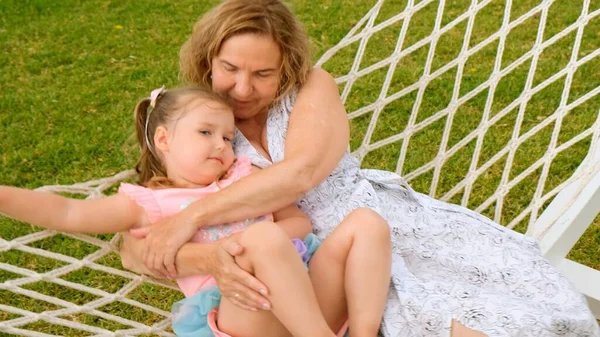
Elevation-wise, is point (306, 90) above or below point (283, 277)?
above

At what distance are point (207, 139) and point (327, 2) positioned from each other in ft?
11.4

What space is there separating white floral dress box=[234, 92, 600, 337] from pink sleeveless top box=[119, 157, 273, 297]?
0.18 meters

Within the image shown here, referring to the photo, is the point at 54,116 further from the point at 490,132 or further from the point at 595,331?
the point at 595,331

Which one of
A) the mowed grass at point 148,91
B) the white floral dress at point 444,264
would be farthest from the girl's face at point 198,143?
the mowed grass at point 148,91

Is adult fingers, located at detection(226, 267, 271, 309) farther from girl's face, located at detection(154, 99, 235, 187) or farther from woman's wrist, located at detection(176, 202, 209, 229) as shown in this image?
girl's face, located at detection(154, 99, 235, 187)

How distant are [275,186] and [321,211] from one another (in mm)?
197

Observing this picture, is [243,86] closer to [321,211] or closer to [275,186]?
[275,186]

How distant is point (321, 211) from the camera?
186 centimetres

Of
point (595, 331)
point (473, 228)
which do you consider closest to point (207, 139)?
point (473, 228)

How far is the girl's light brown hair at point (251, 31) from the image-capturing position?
70.5 inches

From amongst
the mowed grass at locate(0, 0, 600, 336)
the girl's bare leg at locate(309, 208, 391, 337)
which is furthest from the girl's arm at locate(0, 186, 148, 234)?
the mowed grass at locate(0, 0, 600, 336)

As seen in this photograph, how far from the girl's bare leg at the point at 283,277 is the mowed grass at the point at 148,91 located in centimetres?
75

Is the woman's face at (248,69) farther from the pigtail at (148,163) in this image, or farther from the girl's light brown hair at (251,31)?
the pigtail at (148,163)

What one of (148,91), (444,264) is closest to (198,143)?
(444,264)
